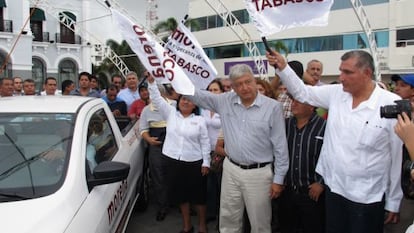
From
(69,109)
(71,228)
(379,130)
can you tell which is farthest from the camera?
(69,109)

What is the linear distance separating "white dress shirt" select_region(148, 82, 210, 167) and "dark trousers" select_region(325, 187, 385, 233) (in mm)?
1640

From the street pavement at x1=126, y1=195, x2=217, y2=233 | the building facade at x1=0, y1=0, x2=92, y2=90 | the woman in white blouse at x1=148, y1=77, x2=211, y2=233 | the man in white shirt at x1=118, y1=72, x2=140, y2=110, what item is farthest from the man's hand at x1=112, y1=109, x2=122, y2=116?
the building facade at x1=0, y1=0, x2=92, y2=90

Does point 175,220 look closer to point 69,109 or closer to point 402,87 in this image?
point 69,109

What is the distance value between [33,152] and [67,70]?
115 ft

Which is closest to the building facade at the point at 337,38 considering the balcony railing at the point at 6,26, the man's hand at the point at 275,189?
the balcony railing at the point at 6,26

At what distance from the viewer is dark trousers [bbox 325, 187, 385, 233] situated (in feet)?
9.03

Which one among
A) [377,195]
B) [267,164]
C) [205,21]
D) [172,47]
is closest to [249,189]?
[267,164]

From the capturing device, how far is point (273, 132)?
11.1 ft

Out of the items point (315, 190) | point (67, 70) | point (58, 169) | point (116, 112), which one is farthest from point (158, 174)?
point (67, 70)

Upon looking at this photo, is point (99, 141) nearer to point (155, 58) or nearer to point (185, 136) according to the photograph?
point (155, 58)

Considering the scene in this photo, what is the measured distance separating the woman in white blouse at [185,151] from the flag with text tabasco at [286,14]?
122cm

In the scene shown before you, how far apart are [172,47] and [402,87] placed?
2.54 meters

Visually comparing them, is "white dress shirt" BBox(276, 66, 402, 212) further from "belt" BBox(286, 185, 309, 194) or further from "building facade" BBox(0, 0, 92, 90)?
"building facade" BBox(0, 0, 92, 90)

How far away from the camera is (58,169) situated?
2.72m
